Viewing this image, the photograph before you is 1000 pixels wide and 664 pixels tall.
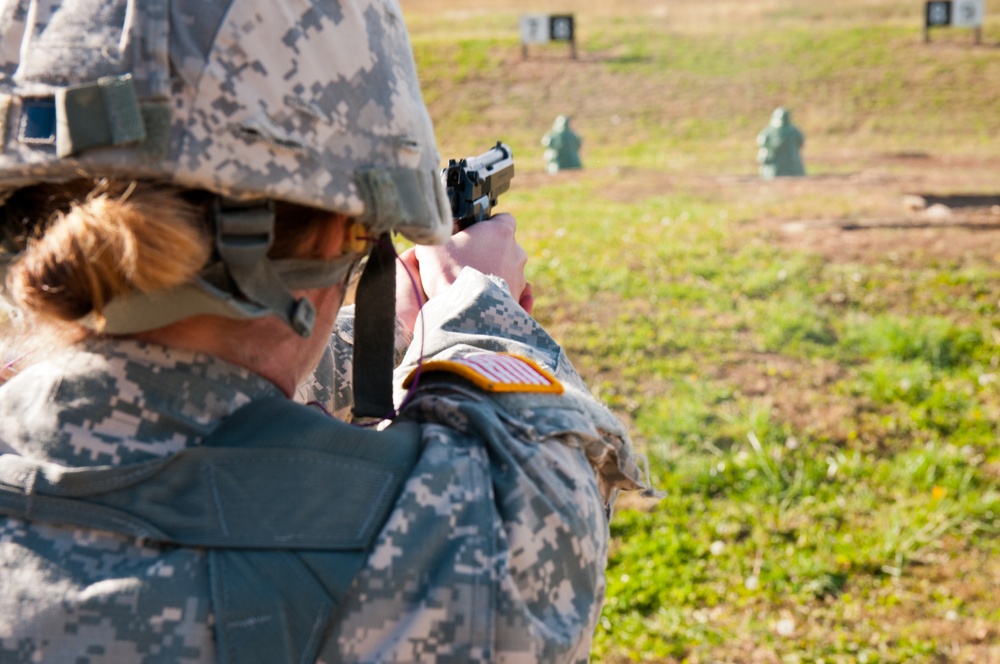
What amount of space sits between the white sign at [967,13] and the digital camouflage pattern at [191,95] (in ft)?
94.5

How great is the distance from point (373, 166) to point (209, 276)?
0.25 meters

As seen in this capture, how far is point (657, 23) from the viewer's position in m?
30.5

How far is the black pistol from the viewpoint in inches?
82.7

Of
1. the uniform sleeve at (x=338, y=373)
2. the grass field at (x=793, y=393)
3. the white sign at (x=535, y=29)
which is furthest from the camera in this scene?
the white sign at (x=535, y=29)

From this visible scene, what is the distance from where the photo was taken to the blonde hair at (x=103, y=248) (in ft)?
3.68

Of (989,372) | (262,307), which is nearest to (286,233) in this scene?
(262,307)

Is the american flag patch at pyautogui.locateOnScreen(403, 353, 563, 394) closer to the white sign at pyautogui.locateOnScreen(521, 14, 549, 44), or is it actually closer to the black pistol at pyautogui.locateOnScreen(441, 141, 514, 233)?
the black pistol at pyautogui.locateOnScreen(441, 141, 514, 233)

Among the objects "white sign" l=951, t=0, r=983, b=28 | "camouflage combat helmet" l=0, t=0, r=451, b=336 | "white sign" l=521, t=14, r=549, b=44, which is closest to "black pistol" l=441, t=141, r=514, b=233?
"camouflage combat helmet" l=0, t=0, r=451, b=336

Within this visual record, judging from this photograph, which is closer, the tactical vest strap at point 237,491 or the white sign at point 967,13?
the tactical vest strap at point 237,491

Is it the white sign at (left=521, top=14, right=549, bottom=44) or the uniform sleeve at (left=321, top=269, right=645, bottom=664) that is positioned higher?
the white sign at (left=521, top=14, right=549, bottom=44)

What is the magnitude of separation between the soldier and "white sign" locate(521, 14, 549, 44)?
88.7 ft

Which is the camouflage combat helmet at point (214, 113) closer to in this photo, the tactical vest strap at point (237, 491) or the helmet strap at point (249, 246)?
the helmet strap at point (249, 246)

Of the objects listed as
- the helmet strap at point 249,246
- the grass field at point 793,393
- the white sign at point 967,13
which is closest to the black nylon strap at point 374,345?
the helmet strap at point 249,246

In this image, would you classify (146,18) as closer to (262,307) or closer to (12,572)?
(262,307)
